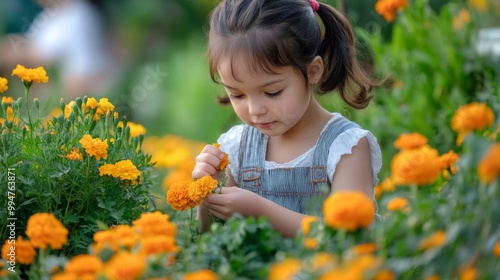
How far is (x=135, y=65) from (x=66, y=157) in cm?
422

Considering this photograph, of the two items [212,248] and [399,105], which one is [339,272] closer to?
[212,248]

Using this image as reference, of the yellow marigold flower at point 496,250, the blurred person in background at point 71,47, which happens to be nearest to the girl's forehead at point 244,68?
the yellow marigold flower at point 496,250

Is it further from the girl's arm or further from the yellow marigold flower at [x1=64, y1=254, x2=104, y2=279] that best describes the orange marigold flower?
the girl's arm

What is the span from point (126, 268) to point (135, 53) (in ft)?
17.6

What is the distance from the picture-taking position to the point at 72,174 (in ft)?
6.80

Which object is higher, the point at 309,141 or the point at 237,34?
the point at 237,34

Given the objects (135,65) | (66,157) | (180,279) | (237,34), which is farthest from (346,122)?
(135,65)

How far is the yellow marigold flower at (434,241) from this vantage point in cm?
125

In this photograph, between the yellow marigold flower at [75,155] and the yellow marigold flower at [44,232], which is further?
the yellow marigold flower at [75,155]

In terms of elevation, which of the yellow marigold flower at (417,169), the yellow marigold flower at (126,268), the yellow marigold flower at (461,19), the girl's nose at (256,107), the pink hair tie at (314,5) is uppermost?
the yellow marigold flower at (461,19)

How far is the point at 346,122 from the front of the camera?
97.3 inches

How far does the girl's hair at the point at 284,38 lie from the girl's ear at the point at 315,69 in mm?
17

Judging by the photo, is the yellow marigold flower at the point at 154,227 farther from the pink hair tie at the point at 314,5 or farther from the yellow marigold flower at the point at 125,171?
the pink hair tie at the point at 314,5

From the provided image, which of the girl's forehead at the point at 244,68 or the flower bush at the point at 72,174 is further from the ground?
the girl's forehead at the point at 244,68
